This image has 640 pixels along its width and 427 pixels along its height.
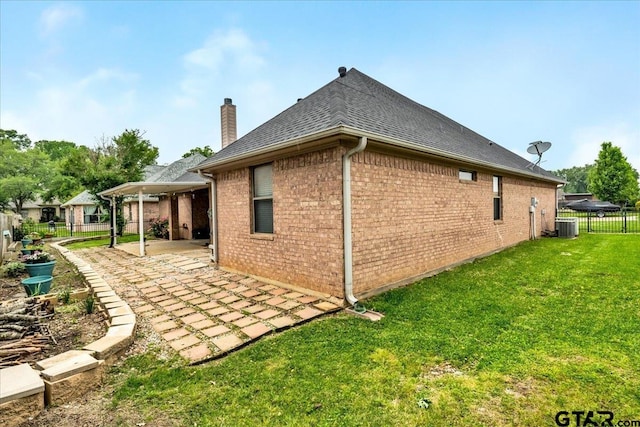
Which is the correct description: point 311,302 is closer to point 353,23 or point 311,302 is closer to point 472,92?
point 353,23

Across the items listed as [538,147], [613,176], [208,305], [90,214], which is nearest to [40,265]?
[208,305]

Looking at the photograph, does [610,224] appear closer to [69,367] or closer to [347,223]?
[347,223]

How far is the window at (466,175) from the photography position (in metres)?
8.07

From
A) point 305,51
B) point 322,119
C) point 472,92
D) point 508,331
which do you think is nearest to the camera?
point 508,331

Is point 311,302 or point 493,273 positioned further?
point 493,273

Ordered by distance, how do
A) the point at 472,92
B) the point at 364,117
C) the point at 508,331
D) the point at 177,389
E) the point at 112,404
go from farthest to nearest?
the point at 472,92 < the point at 364,117 < the point at 508,331 < the point at 177,389 < the point at 112,404

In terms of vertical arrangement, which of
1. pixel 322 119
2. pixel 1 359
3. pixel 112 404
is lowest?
pixel 112 404

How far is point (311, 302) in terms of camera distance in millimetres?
5035

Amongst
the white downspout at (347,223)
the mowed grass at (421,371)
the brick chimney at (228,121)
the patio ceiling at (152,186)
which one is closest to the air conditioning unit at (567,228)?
the mowed grass at (421,371)

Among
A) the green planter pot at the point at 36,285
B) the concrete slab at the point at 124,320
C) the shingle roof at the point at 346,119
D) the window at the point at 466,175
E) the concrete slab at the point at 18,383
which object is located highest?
the shingle roof at the point at 346,119

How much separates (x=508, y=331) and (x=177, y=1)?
41.3 feet

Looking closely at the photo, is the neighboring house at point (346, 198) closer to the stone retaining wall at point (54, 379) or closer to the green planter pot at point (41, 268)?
the stone retaining wall at point (54, 379)

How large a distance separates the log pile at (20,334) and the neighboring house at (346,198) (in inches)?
139

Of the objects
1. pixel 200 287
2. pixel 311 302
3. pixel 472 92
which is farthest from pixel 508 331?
pixel 472 92
